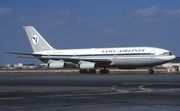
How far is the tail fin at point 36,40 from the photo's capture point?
2808 inches

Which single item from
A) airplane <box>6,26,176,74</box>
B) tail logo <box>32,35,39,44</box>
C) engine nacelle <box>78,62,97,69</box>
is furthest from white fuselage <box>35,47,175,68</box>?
tail logo <box>32,35,39,44</box>

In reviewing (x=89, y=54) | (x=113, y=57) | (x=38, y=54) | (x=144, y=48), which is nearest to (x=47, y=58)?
(x=38, y=54)

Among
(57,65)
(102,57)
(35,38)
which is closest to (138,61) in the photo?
(102,57)

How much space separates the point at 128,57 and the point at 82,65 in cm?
699

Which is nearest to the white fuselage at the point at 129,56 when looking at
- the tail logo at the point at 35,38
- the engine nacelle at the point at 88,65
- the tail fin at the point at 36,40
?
the engine nacelle at the point at 88,65

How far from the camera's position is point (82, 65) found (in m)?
62.2

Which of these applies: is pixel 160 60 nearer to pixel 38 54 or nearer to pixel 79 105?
pixel 38 54

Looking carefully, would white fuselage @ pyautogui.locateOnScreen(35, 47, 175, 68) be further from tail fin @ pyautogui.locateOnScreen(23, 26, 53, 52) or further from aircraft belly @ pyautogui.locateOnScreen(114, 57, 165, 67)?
tail fin @ pyautogui.locateOnScreen(23, 26, 53, 52)

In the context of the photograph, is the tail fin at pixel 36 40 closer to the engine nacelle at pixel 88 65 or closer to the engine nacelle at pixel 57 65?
the engine nacelle at pixel 57 65

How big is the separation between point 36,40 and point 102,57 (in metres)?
14.6

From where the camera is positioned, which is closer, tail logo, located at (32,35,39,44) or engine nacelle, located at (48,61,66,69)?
engine nacelle, located at (48,61,66,69)

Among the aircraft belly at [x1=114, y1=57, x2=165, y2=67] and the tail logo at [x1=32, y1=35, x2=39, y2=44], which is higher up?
the tail logo at [x1=32, y1=35, x2=39, y2=44]

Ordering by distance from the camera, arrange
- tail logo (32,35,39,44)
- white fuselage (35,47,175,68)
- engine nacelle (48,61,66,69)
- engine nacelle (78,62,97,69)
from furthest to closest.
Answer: tail logo (32,35,39,44)
engine nacelle (48,61,66,69)
engine nacelle (78,62,97,69)
white fuselage (35,47,175,68)

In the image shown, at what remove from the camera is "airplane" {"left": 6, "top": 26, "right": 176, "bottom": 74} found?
2345 inches
